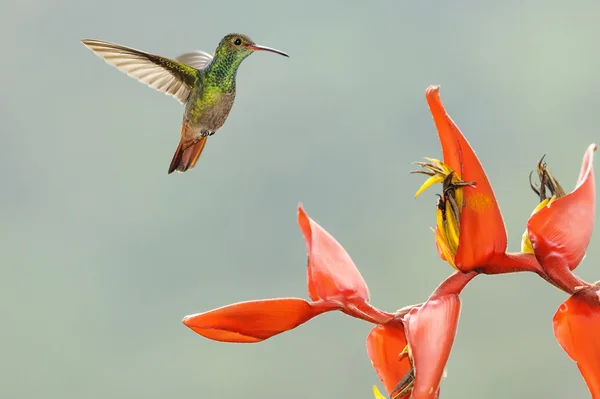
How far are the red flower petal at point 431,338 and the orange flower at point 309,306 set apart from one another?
0.21 feet

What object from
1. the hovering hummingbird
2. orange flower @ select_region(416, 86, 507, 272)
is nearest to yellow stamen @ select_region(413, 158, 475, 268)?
orange flower @ select_region(416, 86, 507, 272)

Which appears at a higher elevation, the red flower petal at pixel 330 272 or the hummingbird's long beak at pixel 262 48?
the hummingbird's long beak at pixel 262 48

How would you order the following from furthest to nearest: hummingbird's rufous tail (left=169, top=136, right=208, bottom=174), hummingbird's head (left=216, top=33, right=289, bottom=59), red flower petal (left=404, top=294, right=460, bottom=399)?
hummingbird's rufous tail (left=169, top=136, right=208, bottom=174) < hummingbird's head (left=216, top=33, right=289, bottom=59) < red flower petal (left=404, top=294, right=460, bottom=399)

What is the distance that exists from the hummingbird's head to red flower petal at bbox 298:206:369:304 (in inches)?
25.4

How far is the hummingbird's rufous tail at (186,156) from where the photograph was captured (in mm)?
1306

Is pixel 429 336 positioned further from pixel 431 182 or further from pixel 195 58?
pixel 195 58

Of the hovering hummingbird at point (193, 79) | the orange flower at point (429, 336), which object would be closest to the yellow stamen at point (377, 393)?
the orange flower at point (429, 336)

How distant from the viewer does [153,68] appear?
4.47 ft

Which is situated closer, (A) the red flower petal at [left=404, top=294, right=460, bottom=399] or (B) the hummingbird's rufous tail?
(A) the red flower petal at [left=404, top=294, right=460, bottom=399]

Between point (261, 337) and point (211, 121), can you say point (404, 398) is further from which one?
point (211, 121)

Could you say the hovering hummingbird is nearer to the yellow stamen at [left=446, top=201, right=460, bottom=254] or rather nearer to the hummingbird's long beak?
the hummingbird's long beak

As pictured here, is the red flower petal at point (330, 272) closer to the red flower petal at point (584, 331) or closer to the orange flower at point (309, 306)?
the orange flower at point (309, 306)

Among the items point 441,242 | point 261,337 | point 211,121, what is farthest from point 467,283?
point 211,121

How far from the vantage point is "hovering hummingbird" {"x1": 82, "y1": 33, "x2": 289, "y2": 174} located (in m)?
1.23
